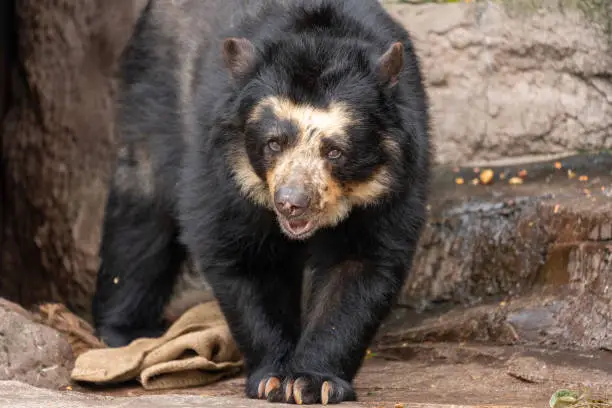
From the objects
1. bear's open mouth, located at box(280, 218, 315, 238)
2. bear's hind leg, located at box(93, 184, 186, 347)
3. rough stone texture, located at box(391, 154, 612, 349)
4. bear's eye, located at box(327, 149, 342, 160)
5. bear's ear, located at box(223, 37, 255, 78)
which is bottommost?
bear's hind leg, located at box(93, 184, 186, 347)

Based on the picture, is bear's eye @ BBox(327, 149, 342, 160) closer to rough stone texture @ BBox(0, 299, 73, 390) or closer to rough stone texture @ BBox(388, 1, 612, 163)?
rough stone texture @ BBox(0, 299, 73, 390)

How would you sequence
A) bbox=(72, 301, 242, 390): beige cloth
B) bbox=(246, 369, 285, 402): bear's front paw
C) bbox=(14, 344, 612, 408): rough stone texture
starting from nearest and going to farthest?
bbox=(14, 344, 612, 408): rough stone texture < bbox=(246, 369, 285, 402): bear's front paw < bbox=(72, 301, 242, 390): beige cloth

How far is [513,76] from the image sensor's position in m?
7.66

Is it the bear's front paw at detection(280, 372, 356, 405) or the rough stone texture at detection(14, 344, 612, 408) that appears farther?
the bear's front paw at detection(280, 372, 356, 405)

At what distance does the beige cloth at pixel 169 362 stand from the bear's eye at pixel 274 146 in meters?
1.51

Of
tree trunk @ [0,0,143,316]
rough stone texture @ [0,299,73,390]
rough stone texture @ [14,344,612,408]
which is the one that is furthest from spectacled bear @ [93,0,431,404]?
tree trunk @ [0,0,143,316]

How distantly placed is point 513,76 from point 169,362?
301 cm

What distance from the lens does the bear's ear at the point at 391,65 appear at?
498cm

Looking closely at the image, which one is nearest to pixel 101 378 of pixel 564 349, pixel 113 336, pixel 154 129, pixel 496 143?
pixel 113 336

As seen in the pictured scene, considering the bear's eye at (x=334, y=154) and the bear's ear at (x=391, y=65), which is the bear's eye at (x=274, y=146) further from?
the bear's ear at (x=391, y=65)

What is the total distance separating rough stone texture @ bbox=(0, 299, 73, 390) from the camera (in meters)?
5.94

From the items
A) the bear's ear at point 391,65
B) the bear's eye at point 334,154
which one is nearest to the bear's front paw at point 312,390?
the bear's eye at point 334,154

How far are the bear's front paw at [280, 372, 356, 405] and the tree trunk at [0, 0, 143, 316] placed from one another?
4.15m

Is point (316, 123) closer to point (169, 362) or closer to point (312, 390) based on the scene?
point (312, 390)
